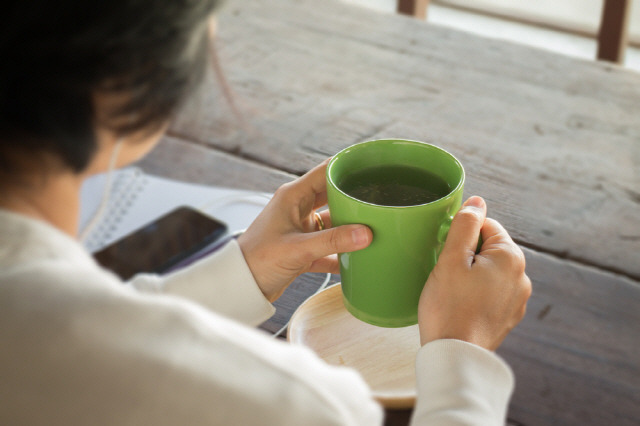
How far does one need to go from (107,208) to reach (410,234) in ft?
1.45

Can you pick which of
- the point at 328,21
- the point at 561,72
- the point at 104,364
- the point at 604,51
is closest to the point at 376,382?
the point at 104,364

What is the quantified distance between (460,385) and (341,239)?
156mm

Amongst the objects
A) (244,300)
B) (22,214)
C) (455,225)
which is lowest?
(244,300)

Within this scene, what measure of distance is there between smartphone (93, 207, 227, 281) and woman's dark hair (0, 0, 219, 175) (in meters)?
0.36

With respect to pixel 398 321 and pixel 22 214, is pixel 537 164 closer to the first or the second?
pixel 398 321

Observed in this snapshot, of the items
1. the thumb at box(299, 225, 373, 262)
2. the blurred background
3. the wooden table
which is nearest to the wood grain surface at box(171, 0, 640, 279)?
the wooden table

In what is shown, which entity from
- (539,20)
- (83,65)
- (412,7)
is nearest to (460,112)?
(412,7)

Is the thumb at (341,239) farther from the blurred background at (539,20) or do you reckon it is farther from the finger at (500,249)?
the blurred background at (539,20)

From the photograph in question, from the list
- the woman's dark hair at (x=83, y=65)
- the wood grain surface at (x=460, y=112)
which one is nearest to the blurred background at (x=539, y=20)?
the wood grain surface at (x=460, y=112)

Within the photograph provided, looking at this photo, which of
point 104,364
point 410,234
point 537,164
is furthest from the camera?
point 537,164

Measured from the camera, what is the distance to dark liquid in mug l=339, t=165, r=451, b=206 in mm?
627

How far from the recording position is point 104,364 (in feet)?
1.22

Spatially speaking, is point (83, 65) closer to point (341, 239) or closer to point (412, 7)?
point (341, 239)

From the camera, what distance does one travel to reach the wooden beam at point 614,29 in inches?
48.6
